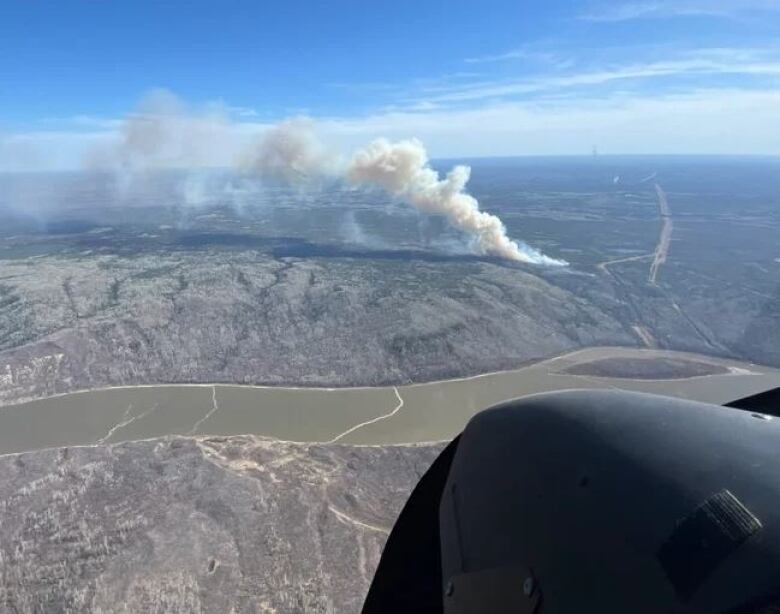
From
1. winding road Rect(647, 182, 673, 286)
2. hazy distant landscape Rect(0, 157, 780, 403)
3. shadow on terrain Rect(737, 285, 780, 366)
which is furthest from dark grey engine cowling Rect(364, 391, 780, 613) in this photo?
winding road Rect(647, 182, 673, 286)

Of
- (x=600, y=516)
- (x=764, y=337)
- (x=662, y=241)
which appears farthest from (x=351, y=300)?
(x=662, y=241)

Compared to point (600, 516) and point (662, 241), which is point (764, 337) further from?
point (600, 516)

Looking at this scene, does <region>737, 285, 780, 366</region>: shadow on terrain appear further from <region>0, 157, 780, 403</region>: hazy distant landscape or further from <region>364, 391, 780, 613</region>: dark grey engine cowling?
<region>364, 391, 780, 613</region>: dark grey engine cowling

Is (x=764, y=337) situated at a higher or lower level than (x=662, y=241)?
higher

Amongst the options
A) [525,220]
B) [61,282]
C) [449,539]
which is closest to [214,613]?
[449,539]

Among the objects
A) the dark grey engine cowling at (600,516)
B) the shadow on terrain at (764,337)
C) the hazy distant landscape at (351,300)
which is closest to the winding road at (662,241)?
the hazy distant landscape at (351,300)

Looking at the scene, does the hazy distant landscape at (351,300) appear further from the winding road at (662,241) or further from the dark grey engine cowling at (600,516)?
the dark grey engine cowling at (600,516)
